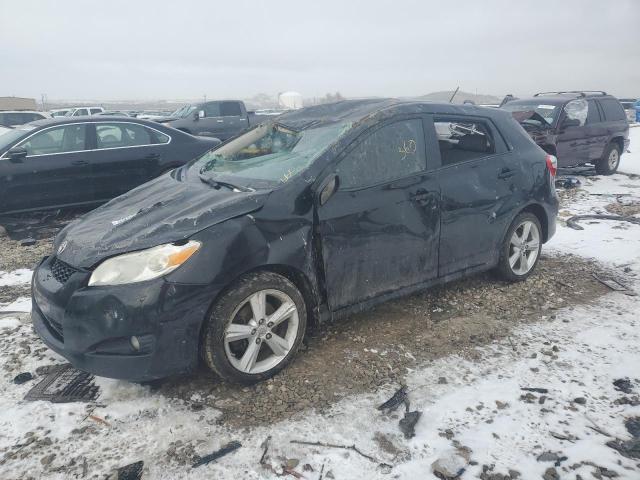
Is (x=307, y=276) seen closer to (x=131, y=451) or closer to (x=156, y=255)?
(x=156, y=255)

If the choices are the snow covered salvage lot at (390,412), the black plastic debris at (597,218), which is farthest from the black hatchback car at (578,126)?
the snow covered salvage lot at (390,412)

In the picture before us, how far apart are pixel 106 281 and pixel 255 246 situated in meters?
0.85

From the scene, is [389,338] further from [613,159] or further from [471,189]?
[613,159]

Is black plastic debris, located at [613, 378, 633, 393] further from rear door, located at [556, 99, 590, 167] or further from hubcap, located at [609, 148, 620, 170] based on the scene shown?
hubcap, located at [609, 148, 620, 170]

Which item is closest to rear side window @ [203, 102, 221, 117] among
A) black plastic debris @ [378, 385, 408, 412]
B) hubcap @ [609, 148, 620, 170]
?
hubcap @ [609, 148, 620, 170]

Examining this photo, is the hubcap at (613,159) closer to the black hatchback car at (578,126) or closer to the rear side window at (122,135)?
the black hatchback car at (578,126)

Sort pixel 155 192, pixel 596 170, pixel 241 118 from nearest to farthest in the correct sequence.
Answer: pixel 155 192
pixel 596 170
pixel 241 118

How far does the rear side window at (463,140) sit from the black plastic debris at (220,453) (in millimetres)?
2539

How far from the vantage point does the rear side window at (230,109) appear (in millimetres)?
16922

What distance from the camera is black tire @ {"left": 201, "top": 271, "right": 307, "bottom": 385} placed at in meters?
2.67

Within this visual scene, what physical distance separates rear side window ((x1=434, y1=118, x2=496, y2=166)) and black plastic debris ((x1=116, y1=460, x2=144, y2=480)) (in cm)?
291

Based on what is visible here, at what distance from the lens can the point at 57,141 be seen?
653 cm

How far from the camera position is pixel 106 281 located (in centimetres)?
254

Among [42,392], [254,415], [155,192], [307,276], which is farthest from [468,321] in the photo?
[42,392]
